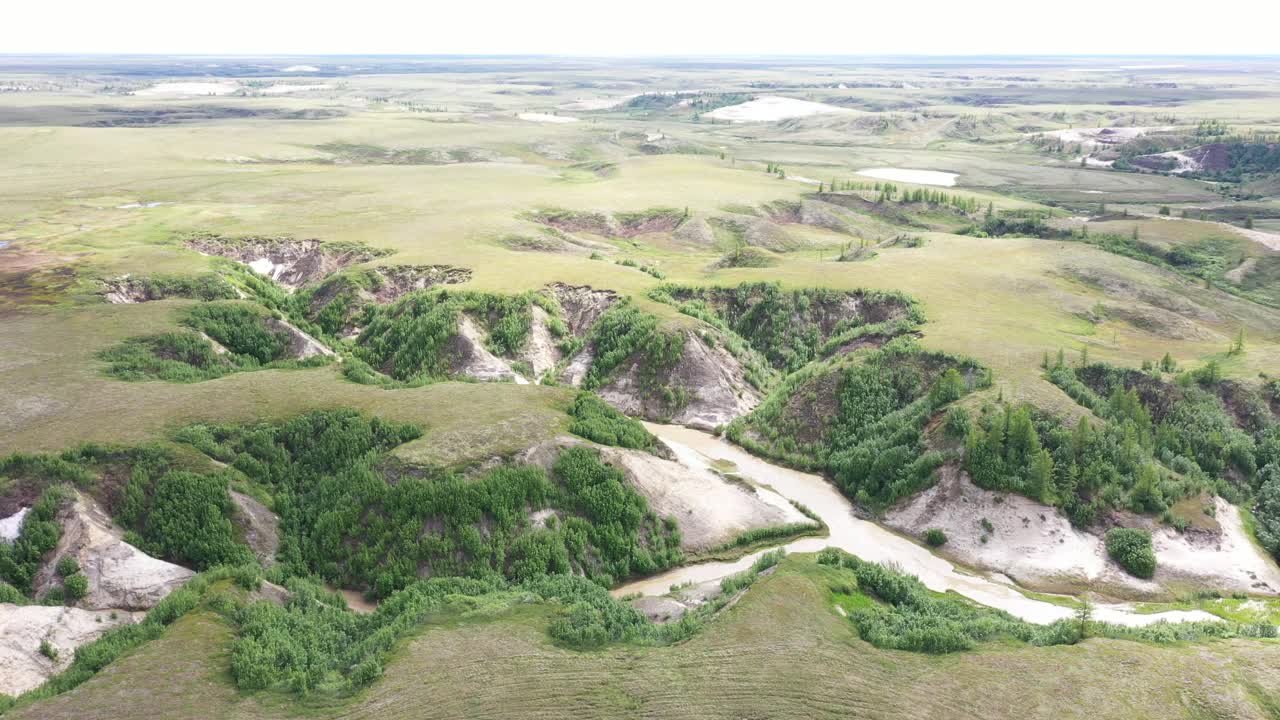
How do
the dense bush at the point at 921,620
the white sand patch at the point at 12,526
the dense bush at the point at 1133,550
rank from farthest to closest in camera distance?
1. the dense bush at the point at 1133,550
2. the white sand patch at the point at 12,526
3. the dense bush at the point at 921,620

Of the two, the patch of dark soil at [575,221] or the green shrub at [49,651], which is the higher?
the patch of dark soil at [575,221]

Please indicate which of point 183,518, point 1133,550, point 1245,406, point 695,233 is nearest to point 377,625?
point 183,518

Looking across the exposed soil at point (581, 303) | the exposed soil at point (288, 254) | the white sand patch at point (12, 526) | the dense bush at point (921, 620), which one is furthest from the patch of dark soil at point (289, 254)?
the dense bush at point (921, 620)

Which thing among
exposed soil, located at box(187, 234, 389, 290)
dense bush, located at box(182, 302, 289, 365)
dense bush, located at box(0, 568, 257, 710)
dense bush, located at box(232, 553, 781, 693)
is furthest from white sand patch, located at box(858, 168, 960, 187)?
dense bush, located at box(0, 568, 257, 710)

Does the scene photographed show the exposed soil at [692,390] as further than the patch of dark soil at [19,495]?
Yes

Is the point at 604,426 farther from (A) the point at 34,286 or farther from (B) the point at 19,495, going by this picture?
(A) the point at 34,286

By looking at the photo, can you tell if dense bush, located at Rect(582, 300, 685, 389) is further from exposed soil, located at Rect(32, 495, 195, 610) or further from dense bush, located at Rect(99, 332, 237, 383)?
exposed soil, located at Rect(32, 495, 195, 610)

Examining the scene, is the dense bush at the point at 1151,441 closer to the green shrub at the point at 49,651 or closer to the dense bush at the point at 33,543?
the green shrub at the point at 49,651
